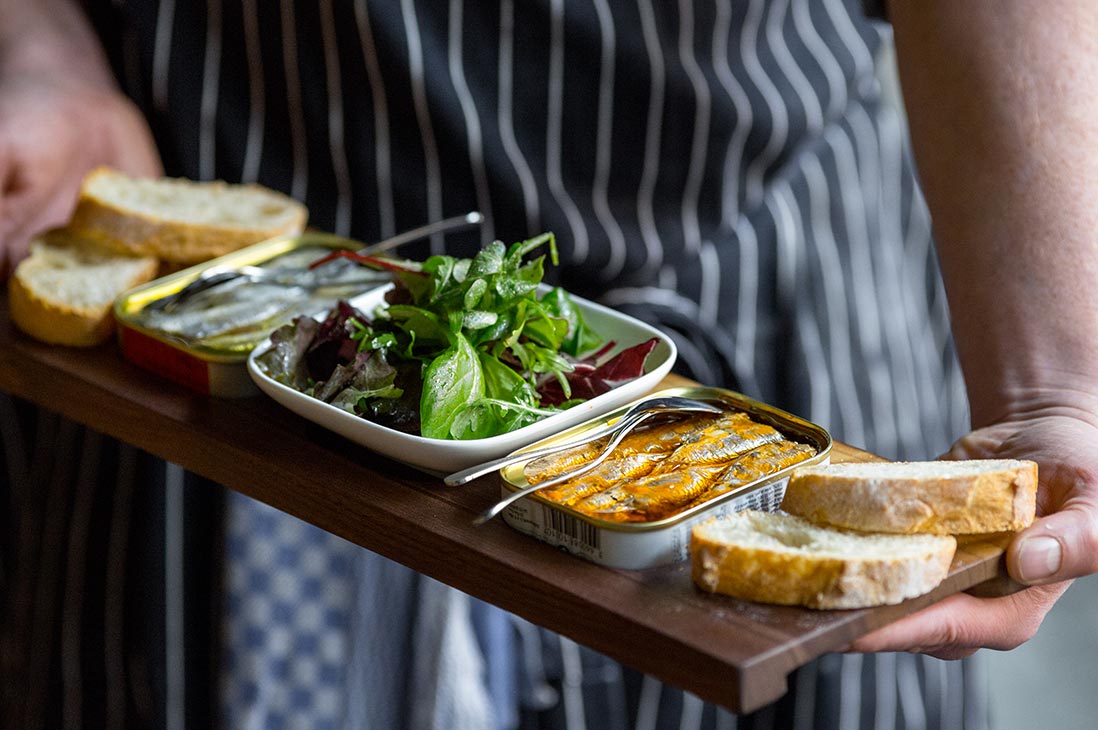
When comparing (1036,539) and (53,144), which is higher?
(53,144)

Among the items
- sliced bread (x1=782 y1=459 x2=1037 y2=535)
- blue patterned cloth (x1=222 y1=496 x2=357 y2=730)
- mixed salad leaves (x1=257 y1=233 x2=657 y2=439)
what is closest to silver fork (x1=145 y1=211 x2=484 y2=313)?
mixed salad leaves (x1=257 y1=233 x2=657 y2=439)

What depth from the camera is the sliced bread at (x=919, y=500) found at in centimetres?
91

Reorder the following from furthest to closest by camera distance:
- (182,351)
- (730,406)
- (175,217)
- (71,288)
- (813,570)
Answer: (175,217)
(71,288)
(182,351)
(730,406)
(813,570)

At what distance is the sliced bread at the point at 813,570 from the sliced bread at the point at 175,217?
83 cm

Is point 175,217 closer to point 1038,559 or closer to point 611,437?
point 611,437

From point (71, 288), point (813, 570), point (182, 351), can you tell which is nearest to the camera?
point (813, 570)

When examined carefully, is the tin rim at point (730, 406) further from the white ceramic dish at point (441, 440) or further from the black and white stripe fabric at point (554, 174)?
the black and white stripe fabric at point (554, 174)

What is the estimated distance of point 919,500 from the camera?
91cm

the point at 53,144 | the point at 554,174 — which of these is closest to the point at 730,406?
the point at 554,174

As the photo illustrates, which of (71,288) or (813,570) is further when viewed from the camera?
(71,288)

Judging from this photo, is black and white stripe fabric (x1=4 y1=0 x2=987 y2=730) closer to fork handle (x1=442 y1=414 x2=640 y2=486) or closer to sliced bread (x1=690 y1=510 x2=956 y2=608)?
fork handle (x1=442 y1=414 x2=640 y2=486)

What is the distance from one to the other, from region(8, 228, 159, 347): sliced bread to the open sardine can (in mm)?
587

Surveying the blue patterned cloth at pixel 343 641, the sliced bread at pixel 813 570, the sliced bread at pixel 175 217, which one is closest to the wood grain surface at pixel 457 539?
the sliced bread at pixel 813 570

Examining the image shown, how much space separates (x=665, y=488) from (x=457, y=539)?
16cm
